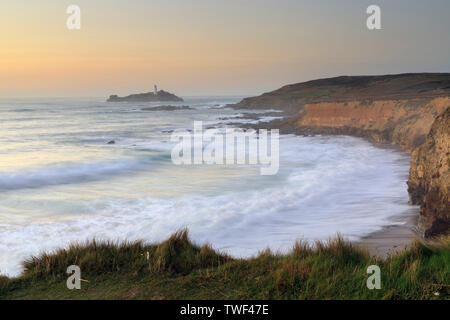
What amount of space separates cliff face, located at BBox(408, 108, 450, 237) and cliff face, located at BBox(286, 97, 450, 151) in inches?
633

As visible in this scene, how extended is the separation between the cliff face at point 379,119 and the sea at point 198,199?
3214 mm

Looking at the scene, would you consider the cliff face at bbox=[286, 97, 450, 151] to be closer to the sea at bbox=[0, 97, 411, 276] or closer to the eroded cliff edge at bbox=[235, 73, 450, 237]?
the eroded cliff edge at bbox=[235, 73, 450, 237]

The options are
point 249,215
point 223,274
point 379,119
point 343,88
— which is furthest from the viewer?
point 343,88

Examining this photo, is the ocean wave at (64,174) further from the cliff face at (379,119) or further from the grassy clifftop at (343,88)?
the grassy clifftop at (343,88)

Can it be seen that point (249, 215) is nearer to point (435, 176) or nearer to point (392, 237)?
point (392, 237)

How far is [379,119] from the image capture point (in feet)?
119

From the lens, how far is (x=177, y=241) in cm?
564

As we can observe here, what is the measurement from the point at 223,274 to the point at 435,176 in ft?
25.2

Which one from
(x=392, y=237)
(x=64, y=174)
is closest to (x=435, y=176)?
(x=392, y=237)

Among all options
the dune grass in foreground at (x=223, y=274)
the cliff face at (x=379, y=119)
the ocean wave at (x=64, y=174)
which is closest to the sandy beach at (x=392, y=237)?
the dune grass in foreground at (x=223, y=274)

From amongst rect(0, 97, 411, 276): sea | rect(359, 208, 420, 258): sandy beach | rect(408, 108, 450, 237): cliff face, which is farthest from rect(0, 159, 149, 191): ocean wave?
rect(408, 108, 450, 237): cliff face

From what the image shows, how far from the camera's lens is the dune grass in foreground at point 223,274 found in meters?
3.97

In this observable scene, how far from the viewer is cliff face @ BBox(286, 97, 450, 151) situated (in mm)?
Answer: 27438
